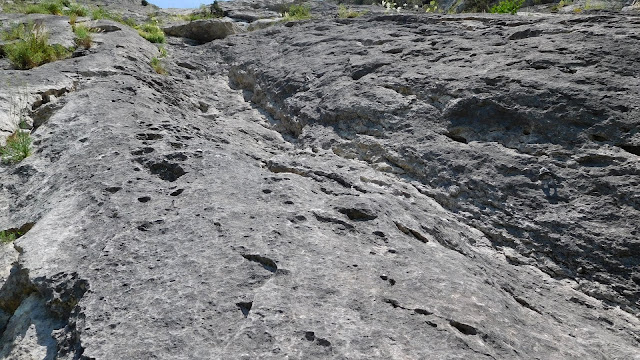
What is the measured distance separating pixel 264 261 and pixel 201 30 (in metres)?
10.0

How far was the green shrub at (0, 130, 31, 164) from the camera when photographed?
16.6 ft

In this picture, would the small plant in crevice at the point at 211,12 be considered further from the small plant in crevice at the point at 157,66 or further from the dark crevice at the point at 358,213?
the dark crevice at the point at 358,213

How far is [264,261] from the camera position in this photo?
326 centimetres

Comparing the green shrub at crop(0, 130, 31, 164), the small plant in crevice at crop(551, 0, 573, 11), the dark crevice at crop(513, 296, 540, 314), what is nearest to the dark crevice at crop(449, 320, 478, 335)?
the dark crevice at crop(513, 296, 540, 314)

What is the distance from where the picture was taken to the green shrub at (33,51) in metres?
7.33

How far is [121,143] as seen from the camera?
15.9ft

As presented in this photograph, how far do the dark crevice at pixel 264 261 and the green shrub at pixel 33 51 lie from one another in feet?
20.7

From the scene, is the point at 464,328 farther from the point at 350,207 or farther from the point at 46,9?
the point at 46,9

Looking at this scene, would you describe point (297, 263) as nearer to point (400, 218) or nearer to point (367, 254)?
point (367, 254)

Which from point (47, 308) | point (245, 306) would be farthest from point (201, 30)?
point (245, 306)

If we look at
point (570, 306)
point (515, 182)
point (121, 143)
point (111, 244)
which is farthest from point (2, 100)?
point (570, 306)

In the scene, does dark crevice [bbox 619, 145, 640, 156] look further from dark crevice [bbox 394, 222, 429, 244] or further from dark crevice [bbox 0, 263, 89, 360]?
dark crevice [bbox 0, 263, 89, 360]

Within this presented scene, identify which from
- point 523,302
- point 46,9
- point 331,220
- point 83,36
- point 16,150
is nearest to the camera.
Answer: point 523,302

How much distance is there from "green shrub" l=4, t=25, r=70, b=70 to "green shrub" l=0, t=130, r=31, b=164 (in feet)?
9.25
